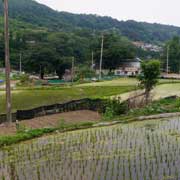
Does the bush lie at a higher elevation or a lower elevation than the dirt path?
higher

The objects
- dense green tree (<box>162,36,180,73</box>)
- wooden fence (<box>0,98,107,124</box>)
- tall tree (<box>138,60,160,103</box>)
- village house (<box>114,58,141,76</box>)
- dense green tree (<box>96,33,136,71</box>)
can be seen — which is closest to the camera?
wooden fence (<box>0,98,107,124</box>)

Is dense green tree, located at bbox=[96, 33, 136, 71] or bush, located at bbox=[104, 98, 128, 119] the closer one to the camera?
bush, located at bbox=[104, 98, 128, 119]

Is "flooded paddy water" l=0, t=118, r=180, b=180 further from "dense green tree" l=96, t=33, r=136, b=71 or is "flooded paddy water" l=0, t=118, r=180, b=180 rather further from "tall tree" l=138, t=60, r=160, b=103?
"dense green tree" l=96, t=33, r=136, b=71

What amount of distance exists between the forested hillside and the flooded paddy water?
11807 centimetres

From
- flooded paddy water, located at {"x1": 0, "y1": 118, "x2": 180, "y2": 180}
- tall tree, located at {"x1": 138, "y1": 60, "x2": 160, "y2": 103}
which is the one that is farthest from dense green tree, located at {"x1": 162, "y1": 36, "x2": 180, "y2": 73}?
flooded paddy water, located at {"x1": 0, "y1": 118, "x2": 180, "y2": 180}

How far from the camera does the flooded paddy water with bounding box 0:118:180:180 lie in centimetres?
744

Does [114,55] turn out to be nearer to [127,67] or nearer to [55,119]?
[127,67]

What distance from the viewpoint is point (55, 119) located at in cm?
1934

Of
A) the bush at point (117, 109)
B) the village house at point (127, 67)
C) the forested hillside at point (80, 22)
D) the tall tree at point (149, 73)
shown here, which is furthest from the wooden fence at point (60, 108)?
the forested hillside at point (80, 22)

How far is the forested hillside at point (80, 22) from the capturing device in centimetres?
13625

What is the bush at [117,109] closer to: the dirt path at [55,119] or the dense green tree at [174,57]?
the dirt path at [55,119]

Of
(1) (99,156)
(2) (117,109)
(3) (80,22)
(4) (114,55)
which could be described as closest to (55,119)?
(2) (117,109)

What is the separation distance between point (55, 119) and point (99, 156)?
1050 cm

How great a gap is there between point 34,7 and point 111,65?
9110 cm
